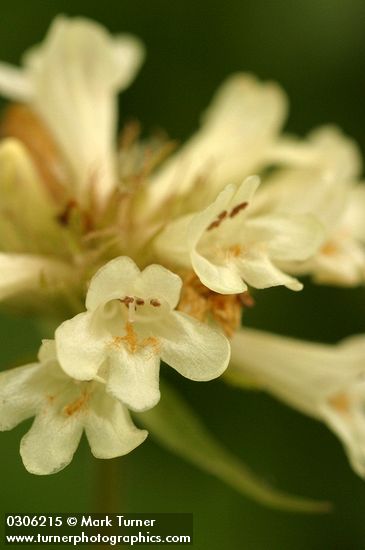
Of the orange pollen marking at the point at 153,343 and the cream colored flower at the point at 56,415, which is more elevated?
the orange pollen marking at the point at 153,343

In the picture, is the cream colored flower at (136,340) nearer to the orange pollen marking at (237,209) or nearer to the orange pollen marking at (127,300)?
the orange pollen marking at (127,300)

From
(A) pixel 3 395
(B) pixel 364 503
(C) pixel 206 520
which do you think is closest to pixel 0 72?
(A) pixel 3 395

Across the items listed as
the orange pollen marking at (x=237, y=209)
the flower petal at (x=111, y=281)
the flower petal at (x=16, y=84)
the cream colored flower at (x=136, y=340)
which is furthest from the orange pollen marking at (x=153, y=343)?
the flower petal at (x=16, y=84)

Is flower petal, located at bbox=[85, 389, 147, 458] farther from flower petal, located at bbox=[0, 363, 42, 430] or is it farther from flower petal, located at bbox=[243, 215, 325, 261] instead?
flower petal, located at bbox=[243, 215, 325, 261]

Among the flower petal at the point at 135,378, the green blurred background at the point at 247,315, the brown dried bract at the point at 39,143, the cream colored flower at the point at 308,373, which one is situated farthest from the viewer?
the green blurred background at the point at 247,315

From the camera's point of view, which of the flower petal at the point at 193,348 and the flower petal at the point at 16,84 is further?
the flower petal at the point at 16,84

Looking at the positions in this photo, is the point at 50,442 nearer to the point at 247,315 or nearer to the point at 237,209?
the point at 237,209

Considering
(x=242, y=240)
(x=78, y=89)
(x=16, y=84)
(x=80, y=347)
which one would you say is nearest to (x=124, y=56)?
(x=78, y=89)

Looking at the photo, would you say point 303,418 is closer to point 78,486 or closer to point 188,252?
point 78,486
